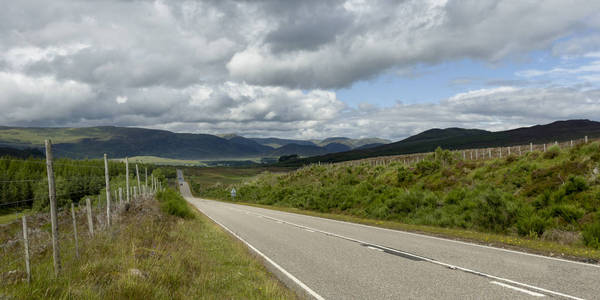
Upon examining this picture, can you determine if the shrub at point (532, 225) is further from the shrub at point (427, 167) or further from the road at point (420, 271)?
the shrub at point (427, 167)

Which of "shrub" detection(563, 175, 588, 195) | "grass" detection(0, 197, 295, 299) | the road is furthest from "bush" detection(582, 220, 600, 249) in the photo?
"grass" detection(0, 197, 295, 299)

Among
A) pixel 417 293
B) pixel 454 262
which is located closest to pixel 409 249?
pixel 454 262

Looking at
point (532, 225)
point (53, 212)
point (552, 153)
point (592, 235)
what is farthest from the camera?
point (552, 153)

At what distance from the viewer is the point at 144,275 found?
6793 mm

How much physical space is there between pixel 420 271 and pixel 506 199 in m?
9.62

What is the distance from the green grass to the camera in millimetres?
12617

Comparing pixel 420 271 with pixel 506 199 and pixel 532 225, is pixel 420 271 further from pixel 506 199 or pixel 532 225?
pixel 506 199

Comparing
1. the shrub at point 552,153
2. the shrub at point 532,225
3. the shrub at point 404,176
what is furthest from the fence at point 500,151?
the shrub at point 532,225

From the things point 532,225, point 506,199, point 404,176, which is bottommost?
point 532,225

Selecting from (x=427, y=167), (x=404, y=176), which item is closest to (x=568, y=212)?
(x=427, y=167)

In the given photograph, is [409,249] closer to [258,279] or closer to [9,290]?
[258,279]

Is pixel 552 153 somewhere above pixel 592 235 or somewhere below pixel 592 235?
above

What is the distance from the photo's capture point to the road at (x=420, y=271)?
254 inches

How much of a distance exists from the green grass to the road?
2.46m
